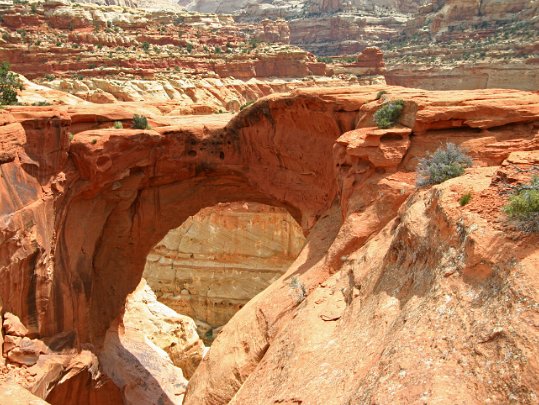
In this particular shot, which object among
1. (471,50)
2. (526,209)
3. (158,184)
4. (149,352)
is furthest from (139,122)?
(471,50)

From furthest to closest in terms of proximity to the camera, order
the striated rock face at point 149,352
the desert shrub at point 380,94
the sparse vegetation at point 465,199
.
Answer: the striated rock face at point 149,352 → the desert shrub at point 380,94 → the sparse vegetation at point 465,199

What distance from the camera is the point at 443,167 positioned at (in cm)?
1013

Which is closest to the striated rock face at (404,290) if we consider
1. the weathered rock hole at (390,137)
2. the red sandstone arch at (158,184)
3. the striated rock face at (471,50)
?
the weathered rock hole at (390,137)

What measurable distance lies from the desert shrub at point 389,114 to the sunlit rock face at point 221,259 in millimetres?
17489

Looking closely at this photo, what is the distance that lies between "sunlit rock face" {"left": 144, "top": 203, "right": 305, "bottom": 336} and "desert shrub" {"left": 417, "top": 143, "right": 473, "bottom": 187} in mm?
20334

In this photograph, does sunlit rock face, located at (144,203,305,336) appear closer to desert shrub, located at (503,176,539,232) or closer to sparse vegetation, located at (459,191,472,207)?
sparse vegetation, located at (459,191,472,207)

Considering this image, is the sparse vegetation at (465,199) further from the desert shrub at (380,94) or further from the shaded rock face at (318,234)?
the desert shrub at (380,94)

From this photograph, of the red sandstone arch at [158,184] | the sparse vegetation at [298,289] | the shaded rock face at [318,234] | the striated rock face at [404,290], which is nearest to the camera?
the striated rock face at [404,290]

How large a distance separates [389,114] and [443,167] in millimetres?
3622

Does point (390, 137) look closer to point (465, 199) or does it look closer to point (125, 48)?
point (465, 199)

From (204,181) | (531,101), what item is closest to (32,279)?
(204,181)

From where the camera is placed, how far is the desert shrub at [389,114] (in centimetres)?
1333

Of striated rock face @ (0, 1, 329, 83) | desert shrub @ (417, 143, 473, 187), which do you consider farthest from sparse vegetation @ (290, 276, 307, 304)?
striated rock face @ (0, 1, 329, 83)

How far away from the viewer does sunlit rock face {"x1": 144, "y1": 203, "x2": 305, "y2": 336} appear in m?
31.1
